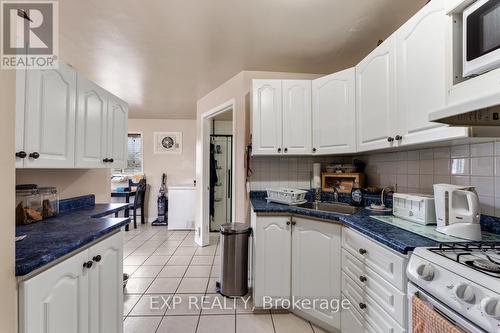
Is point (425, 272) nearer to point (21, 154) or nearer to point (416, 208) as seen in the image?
point (416, 208)

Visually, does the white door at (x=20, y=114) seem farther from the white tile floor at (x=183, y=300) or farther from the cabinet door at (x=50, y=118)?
the white tile floor at (x=183, y=300)

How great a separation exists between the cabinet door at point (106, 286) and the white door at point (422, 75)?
1895mm

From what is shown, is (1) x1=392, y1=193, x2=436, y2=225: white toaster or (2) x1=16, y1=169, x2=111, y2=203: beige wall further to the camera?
(2) x1=16, y1=169, x2=111, y2=203: beige wall

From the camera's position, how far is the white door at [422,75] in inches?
46.9

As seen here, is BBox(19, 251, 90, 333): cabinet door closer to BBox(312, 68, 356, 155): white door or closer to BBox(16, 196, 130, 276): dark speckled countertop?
BBox(16, 196, 130, 276): dark speckled countertop

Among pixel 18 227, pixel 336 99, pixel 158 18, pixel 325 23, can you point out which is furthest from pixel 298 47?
pixel 18 227

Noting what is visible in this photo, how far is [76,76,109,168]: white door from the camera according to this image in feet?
5.26

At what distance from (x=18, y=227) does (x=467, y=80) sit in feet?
7.69

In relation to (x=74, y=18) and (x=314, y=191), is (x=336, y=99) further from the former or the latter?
(x=74, y=18)

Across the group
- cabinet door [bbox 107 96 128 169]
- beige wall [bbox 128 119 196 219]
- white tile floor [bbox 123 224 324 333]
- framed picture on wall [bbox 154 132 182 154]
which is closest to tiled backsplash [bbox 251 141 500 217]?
white tile floor [bbox 123 224 324 333]

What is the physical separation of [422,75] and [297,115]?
107cm

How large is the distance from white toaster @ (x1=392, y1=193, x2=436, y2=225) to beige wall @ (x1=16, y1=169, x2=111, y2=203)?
2.56 meters

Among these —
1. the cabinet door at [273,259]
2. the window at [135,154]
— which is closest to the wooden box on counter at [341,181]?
A: the cabinet door at [273,259]

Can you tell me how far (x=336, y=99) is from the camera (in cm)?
208
